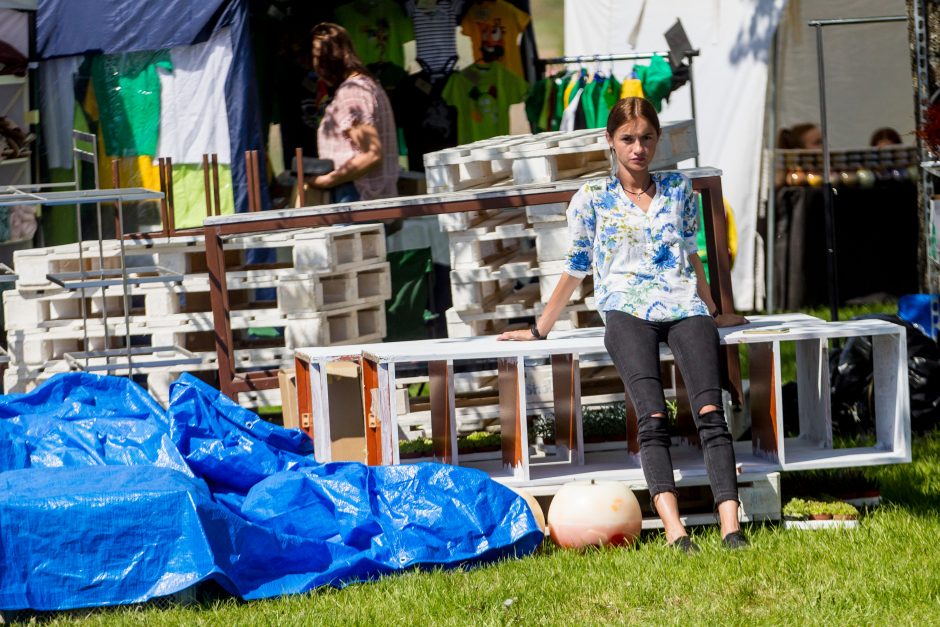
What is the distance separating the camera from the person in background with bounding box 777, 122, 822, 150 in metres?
11.4

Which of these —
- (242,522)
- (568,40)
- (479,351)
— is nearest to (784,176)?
(568,40)

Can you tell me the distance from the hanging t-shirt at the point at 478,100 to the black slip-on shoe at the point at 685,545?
6.37 meters

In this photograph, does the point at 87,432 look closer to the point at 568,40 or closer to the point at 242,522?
the point at 242,522

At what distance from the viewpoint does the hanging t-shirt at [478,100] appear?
34.1 ft

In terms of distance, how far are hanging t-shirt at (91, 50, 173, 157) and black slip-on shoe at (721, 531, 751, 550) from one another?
20.1 ft

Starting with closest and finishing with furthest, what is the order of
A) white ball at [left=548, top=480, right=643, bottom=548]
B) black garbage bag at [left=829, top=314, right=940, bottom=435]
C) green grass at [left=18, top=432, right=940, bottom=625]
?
1. green grass at [left=18, top=432, right=940, bottom=625]
2. white ball at [left=548, top=480, right=643, bottom=548]
3. black garbage bag at [left=829, top=314, right=940, bottom=435]

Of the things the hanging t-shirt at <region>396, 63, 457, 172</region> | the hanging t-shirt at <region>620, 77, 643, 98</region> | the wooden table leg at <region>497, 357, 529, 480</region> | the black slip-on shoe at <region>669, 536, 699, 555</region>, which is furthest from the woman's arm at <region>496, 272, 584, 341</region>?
the hanging t-shirt at <region>396, 63, 457, 172</region>

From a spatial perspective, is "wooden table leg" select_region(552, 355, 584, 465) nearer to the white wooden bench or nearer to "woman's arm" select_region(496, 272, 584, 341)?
the white wooden bench

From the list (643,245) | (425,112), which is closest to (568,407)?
(643,245)

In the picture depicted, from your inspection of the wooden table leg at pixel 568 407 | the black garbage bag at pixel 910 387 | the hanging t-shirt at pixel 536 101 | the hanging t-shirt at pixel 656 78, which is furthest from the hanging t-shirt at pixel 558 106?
the wooden table leg at pixel 568 407

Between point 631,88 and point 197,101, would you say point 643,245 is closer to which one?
point 197,101

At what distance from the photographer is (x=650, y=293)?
4.88 m

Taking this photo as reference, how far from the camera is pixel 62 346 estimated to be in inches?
305

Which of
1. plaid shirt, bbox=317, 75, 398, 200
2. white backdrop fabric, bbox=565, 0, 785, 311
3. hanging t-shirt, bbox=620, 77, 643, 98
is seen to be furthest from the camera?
white backdrop fabric, bbox=565, 0, 785, 311
